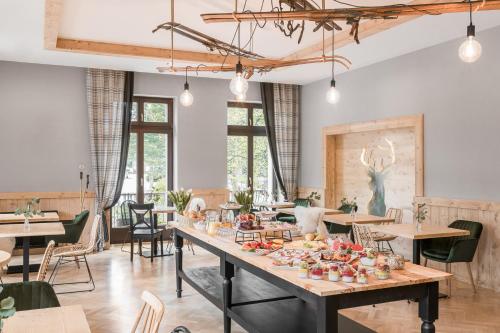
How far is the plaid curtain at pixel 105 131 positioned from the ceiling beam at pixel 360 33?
311 cm

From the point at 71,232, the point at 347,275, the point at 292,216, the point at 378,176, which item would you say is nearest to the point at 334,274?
the point at 347,275

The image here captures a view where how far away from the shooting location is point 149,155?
9109mm

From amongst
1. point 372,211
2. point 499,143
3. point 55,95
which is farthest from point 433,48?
point 55,95

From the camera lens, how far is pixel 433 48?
662 cm

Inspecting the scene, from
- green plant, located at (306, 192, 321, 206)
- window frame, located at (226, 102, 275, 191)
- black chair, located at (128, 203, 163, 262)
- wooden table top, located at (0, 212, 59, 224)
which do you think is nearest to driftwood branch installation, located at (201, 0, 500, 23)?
wooden table top, located at (0, 212, 59, 224)

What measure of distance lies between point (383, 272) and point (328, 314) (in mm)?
460

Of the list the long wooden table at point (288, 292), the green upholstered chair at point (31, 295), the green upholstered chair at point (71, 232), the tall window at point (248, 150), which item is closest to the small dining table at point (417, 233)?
the long wooden table at point (288, 292)

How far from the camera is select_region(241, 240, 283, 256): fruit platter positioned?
145 inches

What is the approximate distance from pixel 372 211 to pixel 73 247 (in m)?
4.87

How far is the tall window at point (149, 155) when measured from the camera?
8898mm

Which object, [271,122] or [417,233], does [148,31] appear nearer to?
[271,122]

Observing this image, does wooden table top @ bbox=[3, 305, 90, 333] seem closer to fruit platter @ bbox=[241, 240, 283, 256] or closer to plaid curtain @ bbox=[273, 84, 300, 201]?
fruit platter @ bbox=[241, 240, 283, 256]

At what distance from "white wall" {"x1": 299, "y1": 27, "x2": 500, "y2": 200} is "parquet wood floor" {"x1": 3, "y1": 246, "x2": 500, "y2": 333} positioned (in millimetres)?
1391

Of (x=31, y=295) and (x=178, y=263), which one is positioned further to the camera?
(x=178, y=263)
